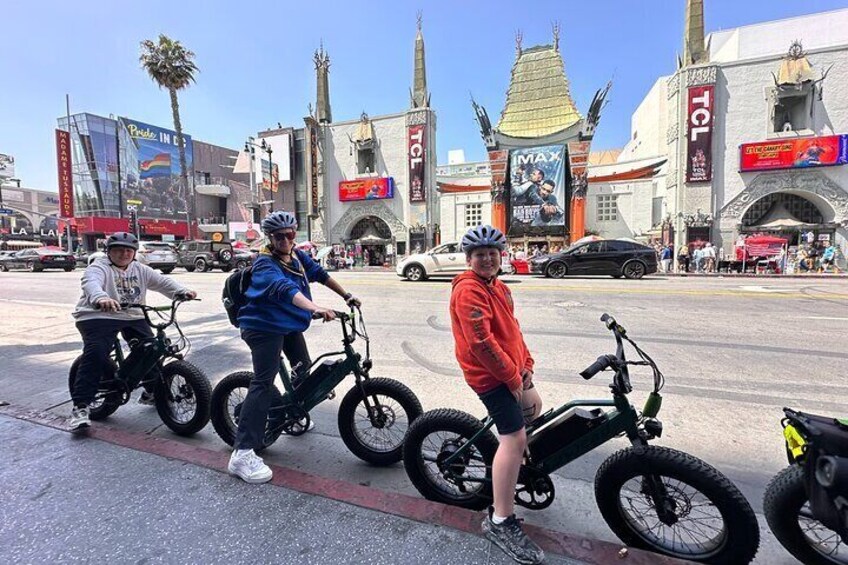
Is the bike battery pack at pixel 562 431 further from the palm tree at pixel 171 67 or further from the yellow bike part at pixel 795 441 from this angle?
the palm tree at pixel 171 67

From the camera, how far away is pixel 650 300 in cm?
1036

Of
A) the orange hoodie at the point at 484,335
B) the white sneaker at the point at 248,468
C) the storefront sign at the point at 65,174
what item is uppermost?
the storefront sign at the point at 65,174

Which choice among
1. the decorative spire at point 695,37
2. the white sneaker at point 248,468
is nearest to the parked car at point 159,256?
the white sneaker at point 248,468

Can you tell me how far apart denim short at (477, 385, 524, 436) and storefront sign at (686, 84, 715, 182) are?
2859cm

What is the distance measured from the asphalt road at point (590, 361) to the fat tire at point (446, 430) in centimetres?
23

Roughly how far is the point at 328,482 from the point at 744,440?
3.24 metres

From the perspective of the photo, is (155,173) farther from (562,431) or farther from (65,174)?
(562,431)

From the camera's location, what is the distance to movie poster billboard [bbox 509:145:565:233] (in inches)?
1145

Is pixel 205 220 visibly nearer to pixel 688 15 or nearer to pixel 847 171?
pixel 688 15

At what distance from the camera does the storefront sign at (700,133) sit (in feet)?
82.8

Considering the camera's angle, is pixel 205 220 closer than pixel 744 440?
No

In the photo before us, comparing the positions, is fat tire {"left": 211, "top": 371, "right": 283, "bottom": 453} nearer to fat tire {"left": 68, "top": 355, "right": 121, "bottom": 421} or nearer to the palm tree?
fat tire {"left": 68, "top": 355, "right": 121, "bottom": 421}

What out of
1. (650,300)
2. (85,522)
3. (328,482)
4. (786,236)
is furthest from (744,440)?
(786,236)

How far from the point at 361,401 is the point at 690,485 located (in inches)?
81.6
